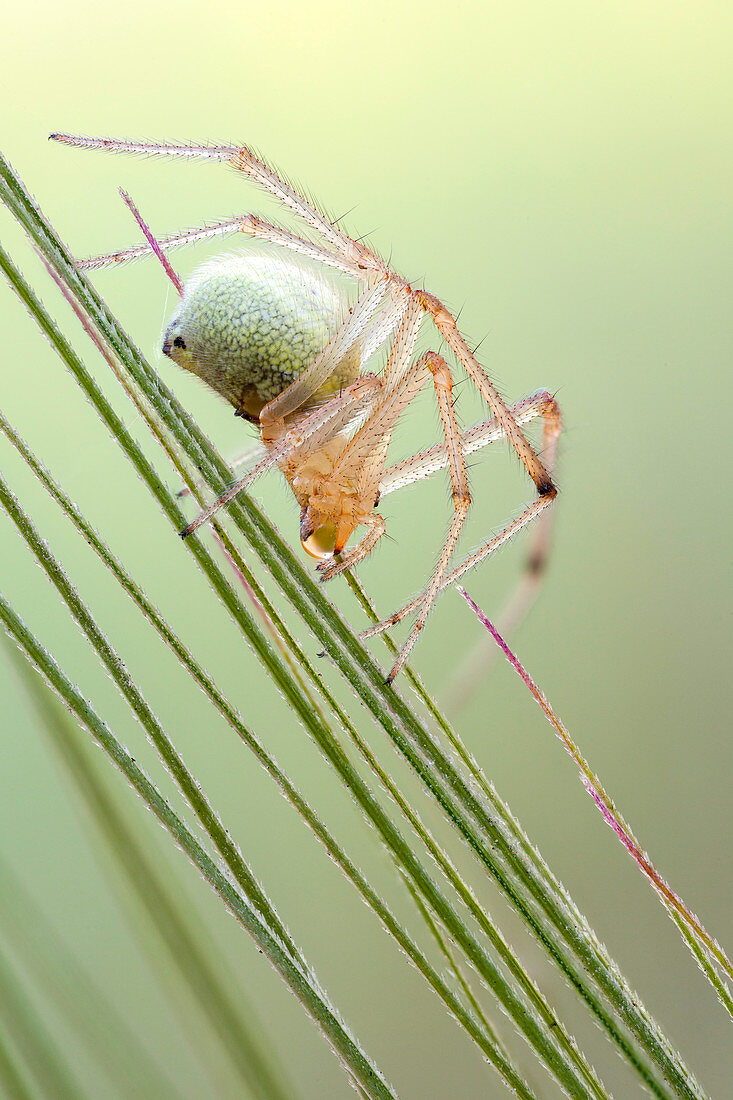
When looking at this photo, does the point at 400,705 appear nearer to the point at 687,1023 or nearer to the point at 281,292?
the point at 281,292

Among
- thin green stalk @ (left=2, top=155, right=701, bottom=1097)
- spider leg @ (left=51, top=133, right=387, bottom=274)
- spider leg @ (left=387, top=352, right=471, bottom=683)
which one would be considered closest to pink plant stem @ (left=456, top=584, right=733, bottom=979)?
thin green stalk @ (left=2, top=155, right=701, bottom=1097)

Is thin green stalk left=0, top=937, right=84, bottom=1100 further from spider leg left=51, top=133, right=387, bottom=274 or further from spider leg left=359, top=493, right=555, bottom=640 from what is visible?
spider leg left=51, top=133, right=387, bottom=274

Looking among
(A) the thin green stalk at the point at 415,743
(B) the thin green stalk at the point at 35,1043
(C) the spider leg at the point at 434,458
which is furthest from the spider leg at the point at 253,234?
(B) the thin green stalk at the point at 35,1043

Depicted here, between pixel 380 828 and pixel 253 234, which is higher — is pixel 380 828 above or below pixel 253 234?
below

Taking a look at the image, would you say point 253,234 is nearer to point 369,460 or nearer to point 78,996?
point 369,460

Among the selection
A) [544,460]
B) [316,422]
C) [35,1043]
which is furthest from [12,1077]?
[544,460]

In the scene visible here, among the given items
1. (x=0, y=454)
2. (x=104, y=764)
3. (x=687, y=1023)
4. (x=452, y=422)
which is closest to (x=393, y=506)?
(x=452, y=422)
